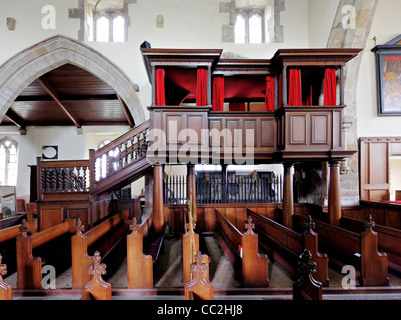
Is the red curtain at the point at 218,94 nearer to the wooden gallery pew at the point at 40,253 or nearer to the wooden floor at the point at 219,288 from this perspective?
the wooden floor at the point at 219,288

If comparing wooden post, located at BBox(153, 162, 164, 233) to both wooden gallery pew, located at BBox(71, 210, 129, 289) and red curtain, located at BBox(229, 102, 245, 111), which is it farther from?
red curtain, located at BBox(229, 102, 245, 111)

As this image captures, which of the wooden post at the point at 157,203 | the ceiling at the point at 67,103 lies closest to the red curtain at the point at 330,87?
the wooden post at the point at 157,203

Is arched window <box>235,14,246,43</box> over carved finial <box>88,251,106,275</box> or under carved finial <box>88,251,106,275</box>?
over

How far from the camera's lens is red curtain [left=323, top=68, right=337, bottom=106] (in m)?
4.91

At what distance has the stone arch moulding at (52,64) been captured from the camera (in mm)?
7504

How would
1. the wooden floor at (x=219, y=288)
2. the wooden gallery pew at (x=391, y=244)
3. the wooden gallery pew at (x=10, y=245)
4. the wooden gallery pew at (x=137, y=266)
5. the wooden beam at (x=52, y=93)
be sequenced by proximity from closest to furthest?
1. the wooden floor at (x=219, y=288)
2. the wooden gallery pew at (x=137, y=266)
3. the wooden gallery pew at (x=391, y=244)
4. the wooden gallery pew at (x=10, y=245)
5. the wooden beam at (x=52, y=93)

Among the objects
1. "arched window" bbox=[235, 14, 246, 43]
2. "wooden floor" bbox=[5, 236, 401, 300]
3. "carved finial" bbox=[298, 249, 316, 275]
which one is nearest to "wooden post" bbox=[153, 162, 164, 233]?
"wooden floor" bbox=[5, 236, 401, 300]

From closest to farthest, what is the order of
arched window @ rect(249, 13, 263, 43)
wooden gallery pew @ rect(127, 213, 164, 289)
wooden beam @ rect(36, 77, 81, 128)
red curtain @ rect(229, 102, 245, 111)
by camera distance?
1. wooden gallery pew @ rect(127, 213, 164, 289)
2. red curtain @ rect(229, 102, 245, 111)
3. arched window @ rect(249, 13, 263, 43)
4. wooden beam @ rect(36, 77, 81, 128)

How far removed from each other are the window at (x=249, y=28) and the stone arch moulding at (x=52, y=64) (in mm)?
4348

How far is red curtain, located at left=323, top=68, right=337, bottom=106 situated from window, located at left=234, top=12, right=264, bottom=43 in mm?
4316

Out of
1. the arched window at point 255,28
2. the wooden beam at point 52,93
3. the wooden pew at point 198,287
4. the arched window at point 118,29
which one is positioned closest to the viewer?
the wooden pew at point 198,287

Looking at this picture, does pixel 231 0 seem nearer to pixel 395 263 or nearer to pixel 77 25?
pixel 77 25

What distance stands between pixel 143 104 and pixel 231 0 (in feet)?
15.6
